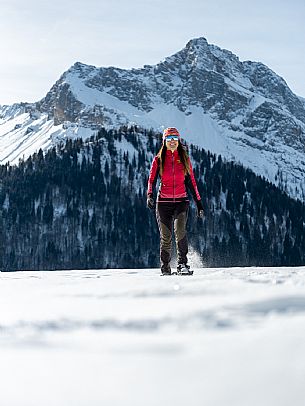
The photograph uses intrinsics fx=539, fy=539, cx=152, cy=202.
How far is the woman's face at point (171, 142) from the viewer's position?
340 inches

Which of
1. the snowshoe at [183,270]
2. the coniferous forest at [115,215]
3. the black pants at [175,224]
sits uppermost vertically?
the coniferous forest at [115,215]

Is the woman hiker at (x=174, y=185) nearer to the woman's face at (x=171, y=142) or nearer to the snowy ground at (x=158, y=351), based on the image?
the woman's face at (x=171, y=142)

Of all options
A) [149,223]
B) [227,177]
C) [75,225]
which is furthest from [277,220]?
[75,225]

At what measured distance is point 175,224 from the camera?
879cm

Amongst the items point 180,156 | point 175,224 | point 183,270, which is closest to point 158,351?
point 183,270

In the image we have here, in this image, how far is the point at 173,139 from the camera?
865 centimetres

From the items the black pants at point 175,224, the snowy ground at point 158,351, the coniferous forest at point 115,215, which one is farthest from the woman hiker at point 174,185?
the coniferous forest at point 115,215

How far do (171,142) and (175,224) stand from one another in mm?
1332

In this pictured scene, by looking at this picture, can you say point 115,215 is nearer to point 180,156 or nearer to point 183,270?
point 180,156

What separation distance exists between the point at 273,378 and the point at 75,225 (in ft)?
411

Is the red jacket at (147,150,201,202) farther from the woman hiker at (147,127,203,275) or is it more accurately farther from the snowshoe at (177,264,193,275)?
the snowshoe at (177,264,193,275)

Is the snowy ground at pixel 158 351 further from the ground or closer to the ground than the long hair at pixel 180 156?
closer to the ground

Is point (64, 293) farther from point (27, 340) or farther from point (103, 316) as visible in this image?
point (27, 340)

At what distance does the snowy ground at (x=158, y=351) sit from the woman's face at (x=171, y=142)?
16.5 feet
